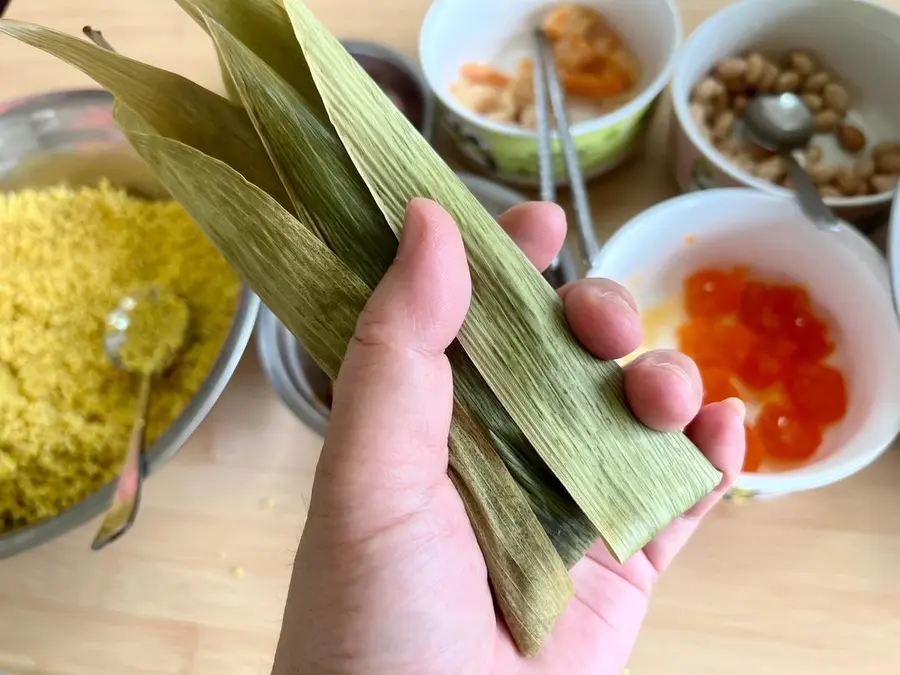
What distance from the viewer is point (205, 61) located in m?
0.94

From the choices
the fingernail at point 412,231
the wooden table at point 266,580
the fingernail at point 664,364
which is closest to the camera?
the fingernail at point 412,231

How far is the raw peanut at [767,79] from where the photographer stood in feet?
2.63

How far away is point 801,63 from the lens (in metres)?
0.80

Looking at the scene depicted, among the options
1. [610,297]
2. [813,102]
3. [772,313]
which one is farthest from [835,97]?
[610,297]

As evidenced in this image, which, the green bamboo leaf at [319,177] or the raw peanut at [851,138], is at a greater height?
the green bamboo leaf at [319,177]

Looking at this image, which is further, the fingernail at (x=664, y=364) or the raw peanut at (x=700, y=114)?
the raw peanut at (x=700, y=114)

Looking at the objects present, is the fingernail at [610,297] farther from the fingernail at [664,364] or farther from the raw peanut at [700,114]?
the raw peanut at [700,114]

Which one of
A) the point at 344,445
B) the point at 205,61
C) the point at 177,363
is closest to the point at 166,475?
the point at 177,363

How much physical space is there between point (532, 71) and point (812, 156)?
0.31m

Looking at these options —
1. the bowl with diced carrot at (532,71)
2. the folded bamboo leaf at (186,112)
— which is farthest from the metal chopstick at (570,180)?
the folded bamboo leaf at (186,112)

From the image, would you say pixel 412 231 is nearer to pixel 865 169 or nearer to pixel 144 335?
pixel 144 335

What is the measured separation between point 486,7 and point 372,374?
592 mm

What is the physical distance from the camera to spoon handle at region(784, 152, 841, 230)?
68cm

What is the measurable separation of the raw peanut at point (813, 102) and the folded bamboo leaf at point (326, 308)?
0.58 m
